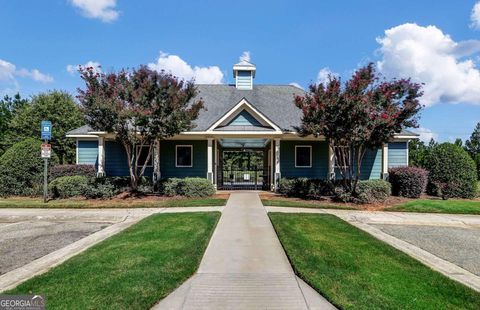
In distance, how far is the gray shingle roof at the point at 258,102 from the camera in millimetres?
18406

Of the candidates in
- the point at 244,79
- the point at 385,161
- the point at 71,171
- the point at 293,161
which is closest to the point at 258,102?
the point at 244,79

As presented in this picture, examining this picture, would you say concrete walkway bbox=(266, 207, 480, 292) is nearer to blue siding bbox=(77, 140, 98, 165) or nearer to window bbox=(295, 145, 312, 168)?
window bbox=(295, 145, 312, 168)

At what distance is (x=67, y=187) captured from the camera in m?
14.9

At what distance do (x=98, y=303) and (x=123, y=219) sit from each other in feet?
22.6

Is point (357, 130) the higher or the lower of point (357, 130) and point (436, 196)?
the higher

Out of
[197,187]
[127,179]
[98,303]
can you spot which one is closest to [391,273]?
[98,303]

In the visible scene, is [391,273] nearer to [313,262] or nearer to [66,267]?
[313,262]

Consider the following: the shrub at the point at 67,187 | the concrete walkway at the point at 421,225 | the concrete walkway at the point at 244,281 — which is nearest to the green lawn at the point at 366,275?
the concrete walkway at the point at 244,281

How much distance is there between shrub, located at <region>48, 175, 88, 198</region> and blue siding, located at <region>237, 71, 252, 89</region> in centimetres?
1245

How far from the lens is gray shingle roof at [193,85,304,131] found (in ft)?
60.4

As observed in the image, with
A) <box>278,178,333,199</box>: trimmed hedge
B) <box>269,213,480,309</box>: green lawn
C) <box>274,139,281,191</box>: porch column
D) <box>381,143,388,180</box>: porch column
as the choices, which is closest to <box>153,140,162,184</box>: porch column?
<box>274,139,281,191</box>: porch column

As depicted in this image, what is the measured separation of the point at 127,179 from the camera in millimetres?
16172

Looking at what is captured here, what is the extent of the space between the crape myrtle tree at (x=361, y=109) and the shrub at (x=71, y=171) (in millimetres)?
12015

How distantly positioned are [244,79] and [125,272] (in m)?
19.5
